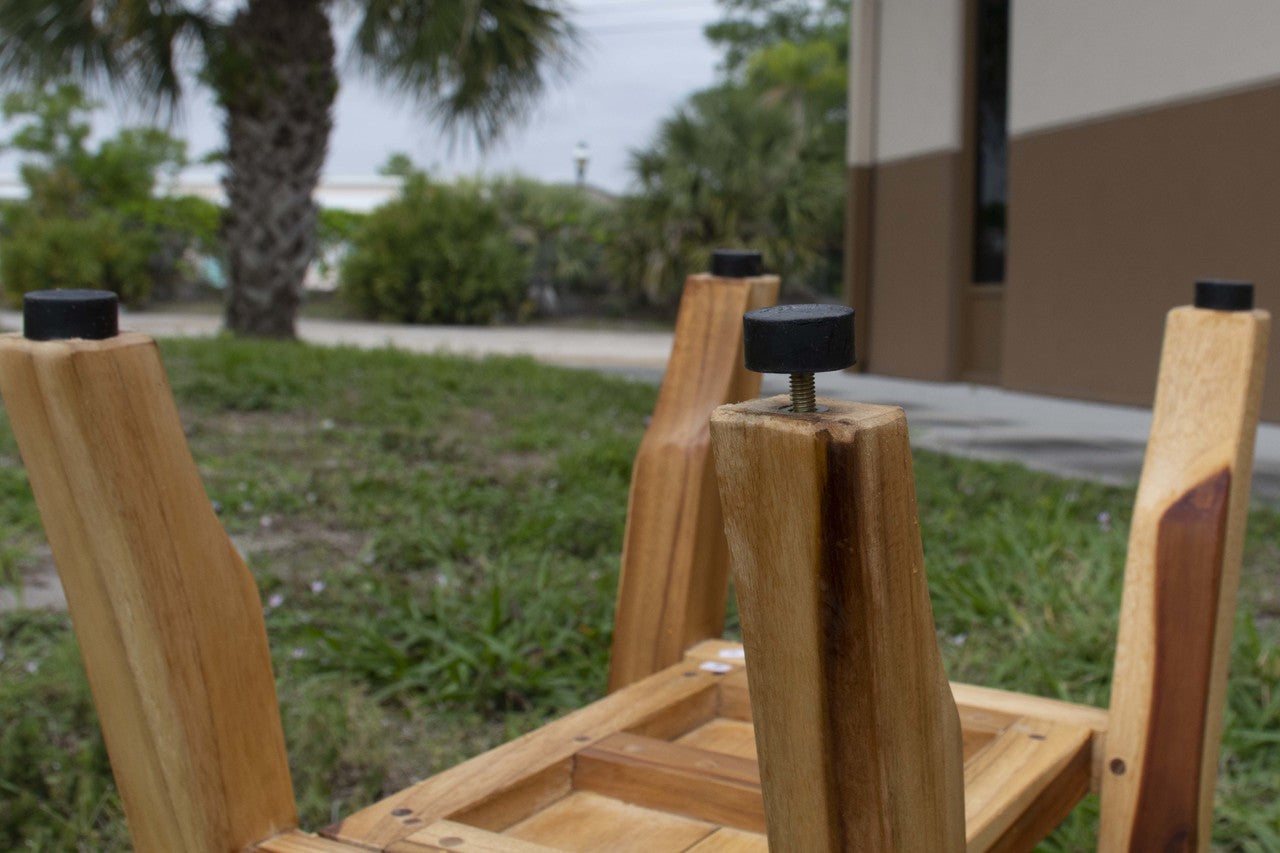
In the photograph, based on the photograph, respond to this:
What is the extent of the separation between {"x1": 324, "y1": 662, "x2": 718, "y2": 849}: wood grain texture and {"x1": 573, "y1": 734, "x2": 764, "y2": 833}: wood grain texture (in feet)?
0.10

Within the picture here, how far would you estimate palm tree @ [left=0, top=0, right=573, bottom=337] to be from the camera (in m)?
8.59

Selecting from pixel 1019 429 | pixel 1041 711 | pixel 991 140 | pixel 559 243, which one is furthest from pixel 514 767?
pixel 559 243

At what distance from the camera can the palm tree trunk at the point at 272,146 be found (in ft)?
29.0

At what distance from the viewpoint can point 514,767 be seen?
1.30 metres

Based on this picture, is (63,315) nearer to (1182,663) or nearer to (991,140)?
A: (1182,663)

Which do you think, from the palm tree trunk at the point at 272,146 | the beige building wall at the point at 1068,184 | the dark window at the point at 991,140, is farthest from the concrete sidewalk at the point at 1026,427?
the palm tree trunk at the point at 272,146

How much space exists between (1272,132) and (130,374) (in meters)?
5.44

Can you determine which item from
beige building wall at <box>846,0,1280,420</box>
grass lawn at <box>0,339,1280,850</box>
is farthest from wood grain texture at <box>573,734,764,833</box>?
beige building wall at <box>846,0,1280,420</box>

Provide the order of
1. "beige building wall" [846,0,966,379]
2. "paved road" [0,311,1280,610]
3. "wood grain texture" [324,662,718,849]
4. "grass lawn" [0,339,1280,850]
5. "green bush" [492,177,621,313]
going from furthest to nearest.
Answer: "green bush" [492,177,621,313] → "beige building wall" [846,0,966,379] → "paved road" [0,311,1280,610] → "grass lawn" [0,339,1280,850] → "wood grain texture" [324,662,718,849]

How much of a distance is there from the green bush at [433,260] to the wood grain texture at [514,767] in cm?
1620

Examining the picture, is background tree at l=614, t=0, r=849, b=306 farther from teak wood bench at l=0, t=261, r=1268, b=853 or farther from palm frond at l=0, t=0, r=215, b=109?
teak wood bench at l=0, t=261, r=1268, b=853

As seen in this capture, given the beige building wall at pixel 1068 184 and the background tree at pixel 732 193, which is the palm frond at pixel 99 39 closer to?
the beige building wall at pixel 1068 184

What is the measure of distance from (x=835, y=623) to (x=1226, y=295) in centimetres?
95

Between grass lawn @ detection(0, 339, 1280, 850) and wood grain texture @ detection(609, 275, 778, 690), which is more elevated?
wood grain texture @ detection(609, 275, 778, 690)
